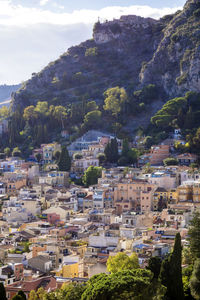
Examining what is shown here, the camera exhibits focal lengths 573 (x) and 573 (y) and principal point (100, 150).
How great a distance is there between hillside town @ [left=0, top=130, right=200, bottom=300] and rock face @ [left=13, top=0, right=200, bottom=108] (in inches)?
569

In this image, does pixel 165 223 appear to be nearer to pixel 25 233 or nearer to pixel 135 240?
pixel 135 240

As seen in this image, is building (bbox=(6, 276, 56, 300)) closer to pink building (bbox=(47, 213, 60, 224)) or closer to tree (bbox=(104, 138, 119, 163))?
pink building (bbox=(47, 213, 60, 224))

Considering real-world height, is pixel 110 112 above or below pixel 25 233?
above

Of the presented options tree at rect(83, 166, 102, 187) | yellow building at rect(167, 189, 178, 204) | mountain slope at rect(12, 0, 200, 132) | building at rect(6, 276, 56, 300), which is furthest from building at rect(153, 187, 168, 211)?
mountain slope at rect(12, 0, 200, 132)

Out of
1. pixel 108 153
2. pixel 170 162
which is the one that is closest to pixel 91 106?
pixel 108 153

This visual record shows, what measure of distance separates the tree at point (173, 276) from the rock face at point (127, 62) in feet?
173

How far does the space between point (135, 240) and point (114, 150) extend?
29.5 meters

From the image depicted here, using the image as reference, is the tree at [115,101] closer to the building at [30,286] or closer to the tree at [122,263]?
the tree at [122,263]

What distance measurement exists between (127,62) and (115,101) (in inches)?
798

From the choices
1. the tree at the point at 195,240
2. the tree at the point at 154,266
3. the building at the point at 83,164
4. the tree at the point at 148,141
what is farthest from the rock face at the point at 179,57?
the tree at the point at 154,266

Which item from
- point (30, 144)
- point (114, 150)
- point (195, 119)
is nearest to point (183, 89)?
point (195, 119)

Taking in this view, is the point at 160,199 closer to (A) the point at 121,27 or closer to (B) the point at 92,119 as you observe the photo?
(B) the point at 92,119

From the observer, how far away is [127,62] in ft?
324

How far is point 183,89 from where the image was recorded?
78125 mm
